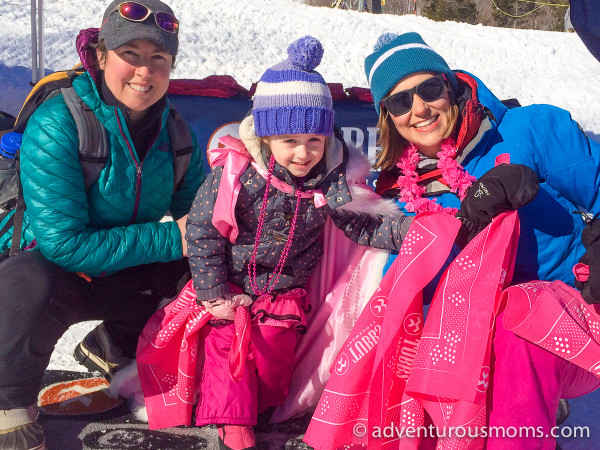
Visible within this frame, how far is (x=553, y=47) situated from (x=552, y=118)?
211 inches

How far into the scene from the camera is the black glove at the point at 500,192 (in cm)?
197

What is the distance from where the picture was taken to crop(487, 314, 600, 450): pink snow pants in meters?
1.88

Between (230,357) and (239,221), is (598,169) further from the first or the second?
(230,357)

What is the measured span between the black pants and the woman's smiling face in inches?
42.6

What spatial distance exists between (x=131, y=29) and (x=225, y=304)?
1.07 metres

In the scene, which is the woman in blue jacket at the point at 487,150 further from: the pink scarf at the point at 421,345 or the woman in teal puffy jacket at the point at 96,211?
the woman in teal puffy jacket at the point at 96,211

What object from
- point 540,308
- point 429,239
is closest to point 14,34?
point 429,239

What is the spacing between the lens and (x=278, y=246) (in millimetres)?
2309

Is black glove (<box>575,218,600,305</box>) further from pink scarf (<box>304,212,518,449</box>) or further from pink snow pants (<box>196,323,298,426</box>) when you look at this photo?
pink snow pants (<box>196,323,298,426</box>)

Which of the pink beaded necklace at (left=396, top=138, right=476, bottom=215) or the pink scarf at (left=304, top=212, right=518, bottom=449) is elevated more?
the pink beaded necklace at (left=396, top=138, right=476, bottom=215)

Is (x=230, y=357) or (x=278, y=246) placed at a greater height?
(x=278, y=246)

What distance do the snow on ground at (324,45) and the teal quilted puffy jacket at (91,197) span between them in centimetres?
301

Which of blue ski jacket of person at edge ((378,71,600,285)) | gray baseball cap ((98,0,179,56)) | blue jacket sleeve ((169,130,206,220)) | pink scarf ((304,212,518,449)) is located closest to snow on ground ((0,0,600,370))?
blue jacket sleeve ((169,130,206,220))

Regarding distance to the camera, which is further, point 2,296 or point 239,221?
point 239,221
